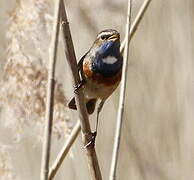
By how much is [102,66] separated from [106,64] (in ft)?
→ 0.06

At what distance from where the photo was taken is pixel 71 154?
8.17ft

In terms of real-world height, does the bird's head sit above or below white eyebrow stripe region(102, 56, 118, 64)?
above

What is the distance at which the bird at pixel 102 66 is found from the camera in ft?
6.63

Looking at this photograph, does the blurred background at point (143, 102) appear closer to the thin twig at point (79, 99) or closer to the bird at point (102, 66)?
the bird at point (102, 66)

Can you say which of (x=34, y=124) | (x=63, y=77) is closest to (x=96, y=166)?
(x=34, y=124)

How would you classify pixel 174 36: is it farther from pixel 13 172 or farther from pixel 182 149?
pixel 13 172

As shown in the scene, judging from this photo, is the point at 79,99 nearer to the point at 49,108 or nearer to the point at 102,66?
the point at 49,108

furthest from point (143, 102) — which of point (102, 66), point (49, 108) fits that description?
point (49, 108)

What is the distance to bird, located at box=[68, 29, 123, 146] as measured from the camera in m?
2.02

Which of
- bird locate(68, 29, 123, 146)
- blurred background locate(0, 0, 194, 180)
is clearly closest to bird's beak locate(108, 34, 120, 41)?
bird locate(68, 29, 123, 146)

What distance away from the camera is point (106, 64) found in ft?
6.82

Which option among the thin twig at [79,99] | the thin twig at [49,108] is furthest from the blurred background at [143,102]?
the thin twig at [49,108]

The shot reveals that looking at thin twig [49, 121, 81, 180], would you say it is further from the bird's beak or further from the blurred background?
the blurred background

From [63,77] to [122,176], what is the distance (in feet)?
1.61
